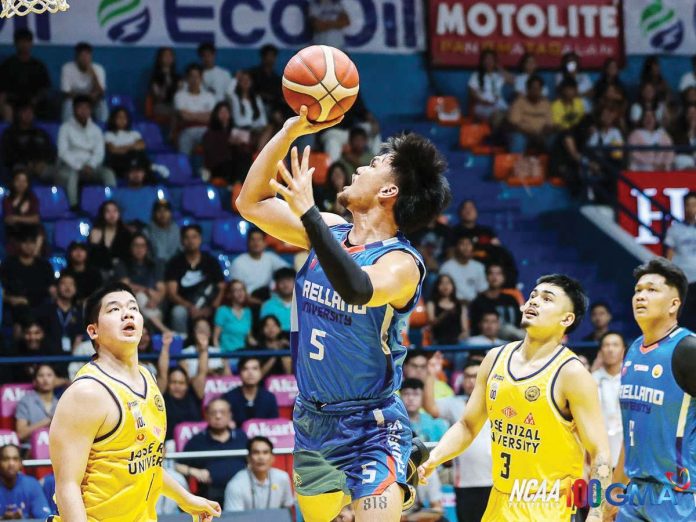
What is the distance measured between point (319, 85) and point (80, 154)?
786 cm

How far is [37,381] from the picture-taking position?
973 cm

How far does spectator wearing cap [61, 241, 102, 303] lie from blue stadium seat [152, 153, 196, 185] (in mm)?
2445

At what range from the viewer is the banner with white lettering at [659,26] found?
17.4 m

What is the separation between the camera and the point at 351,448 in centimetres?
540

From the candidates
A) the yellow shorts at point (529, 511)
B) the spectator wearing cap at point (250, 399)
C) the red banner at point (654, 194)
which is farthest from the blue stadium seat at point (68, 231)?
the yellow shorts at point (529, 511)

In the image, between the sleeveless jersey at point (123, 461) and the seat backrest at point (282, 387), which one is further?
the seat backrest at point (282, 387)

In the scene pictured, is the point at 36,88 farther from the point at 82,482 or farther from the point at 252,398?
the point at 82,482

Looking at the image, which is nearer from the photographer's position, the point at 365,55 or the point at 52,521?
the point at 52,521

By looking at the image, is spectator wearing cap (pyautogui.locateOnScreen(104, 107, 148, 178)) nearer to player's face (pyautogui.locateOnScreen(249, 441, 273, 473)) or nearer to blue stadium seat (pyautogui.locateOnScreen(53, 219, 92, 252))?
blue stadium seat (pyautogui.locateOnScreen(53, 219, 92, 252))

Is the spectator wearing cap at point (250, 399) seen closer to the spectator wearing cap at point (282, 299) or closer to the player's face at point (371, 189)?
the spectator wearing cap at point (282, 299)

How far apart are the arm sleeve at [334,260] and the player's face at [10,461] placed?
15.0ft

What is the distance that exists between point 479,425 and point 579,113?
9.44 meters

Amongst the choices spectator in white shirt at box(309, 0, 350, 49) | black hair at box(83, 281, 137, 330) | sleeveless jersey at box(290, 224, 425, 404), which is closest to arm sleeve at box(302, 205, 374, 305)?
sleeveless jersey at box(290, 224, 425, 404)

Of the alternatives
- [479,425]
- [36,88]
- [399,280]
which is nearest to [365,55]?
[36,88]
